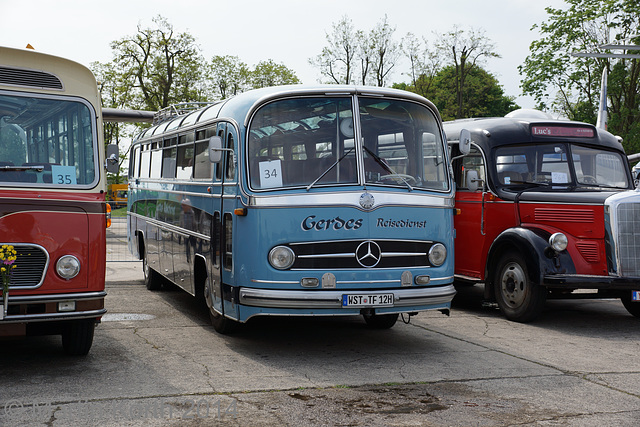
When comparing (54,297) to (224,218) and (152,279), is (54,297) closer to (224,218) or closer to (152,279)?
(224,218)

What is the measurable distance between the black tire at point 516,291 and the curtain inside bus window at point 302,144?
350 centimetres

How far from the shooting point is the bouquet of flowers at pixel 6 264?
6430 mm

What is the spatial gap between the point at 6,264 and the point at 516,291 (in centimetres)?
659

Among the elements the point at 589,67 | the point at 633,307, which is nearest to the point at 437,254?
the point at 633,307

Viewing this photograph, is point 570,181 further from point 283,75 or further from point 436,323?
point 283,75

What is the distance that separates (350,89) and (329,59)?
101 ft

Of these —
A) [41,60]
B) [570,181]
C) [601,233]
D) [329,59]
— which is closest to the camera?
[41,60]

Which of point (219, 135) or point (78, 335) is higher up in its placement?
point (219, 135)

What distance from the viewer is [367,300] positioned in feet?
24.8

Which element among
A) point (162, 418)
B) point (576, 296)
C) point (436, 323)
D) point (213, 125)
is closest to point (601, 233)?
point (576, 296)

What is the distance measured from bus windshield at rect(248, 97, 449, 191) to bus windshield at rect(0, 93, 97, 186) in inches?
65.4

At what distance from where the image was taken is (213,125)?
9.02m

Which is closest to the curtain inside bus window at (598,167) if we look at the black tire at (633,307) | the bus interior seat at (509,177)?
the bus interior seat at (509,177)

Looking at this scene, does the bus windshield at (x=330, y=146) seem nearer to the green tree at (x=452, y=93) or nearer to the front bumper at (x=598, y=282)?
the front bumper at (x=598, y=282)
